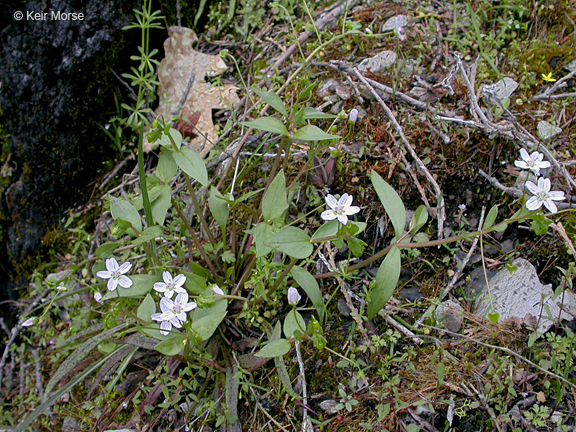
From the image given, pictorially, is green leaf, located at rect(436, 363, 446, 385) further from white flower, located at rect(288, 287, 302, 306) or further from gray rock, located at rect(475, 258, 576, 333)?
white flower, located at rect(288, 287, 302, 306)

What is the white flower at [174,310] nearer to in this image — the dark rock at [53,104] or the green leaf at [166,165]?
the green leaf at [166,165]

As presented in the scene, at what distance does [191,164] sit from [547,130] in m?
2.05

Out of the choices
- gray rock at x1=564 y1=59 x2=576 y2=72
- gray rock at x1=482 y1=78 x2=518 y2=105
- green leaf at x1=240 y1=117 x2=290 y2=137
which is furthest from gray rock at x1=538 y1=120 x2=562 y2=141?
green leaf at x1=240 y1=117 x2=290 y2=137

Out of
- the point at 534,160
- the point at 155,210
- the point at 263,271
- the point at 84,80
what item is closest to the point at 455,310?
the point at 534,160

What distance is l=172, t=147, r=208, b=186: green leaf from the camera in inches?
77.7

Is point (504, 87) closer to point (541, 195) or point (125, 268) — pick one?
point (541, 195)

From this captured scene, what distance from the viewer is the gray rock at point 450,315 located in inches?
82.7

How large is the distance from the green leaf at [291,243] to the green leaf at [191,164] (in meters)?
0.49

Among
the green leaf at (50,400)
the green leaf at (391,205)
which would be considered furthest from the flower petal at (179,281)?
the green leaf at (391,205)

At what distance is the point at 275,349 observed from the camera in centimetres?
176

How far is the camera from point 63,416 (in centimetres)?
243

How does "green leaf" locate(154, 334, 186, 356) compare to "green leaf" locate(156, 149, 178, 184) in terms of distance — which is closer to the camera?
"green leaf" locate(154, 334, 186, 356)

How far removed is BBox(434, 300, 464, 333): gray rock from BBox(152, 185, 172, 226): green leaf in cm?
144

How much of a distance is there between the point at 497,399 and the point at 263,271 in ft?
3.93
